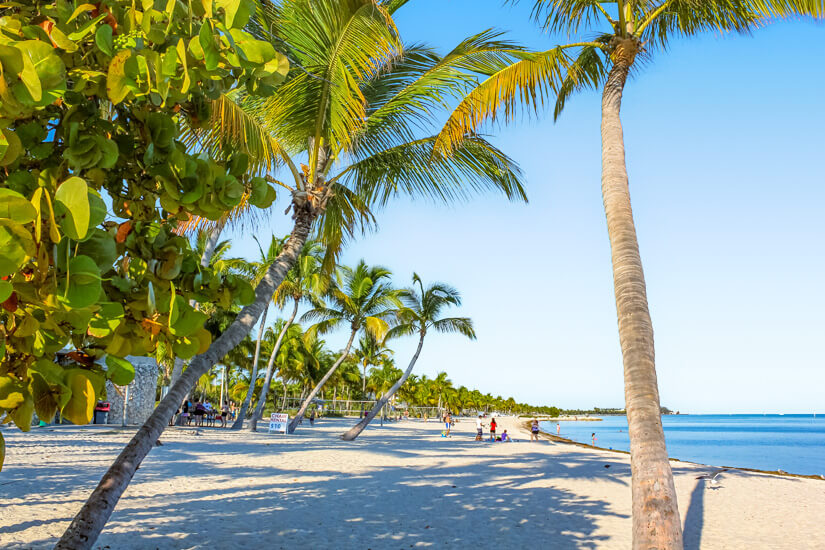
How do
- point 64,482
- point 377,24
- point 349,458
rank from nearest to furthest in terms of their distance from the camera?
point 377,24
point 64,482
point 349,458

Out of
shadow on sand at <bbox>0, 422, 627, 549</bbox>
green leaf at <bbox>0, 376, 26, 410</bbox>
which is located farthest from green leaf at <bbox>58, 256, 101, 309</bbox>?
shadow on sand at <bbox>0, 422, 627, 549</bbox>

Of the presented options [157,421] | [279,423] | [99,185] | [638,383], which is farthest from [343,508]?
[279,423]

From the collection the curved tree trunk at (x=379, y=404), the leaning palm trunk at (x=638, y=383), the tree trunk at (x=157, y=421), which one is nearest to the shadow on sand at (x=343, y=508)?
the leaning palm trunk at (x=638, y=383)

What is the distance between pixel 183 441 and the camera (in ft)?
54.2

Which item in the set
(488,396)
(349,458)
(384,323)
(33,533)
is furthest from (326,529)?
(488,396)

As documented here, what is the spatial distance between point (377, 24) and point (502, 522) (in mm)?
6646

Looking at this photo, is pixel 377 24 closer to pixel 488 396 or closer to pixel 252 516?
pixel 252 516

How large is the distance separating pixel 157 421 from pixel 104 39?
3507mm

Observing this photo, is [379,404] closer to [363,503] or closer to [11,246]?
[363,503]

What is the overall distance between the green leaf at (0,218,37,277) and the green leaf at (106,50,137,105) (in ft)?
1.47

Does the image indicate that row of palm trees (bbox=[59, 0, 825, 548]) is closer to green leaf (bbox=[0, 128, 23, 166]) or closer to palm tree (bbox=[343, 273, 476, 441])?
green leaf (bbox=[0, 128, 23, 166])

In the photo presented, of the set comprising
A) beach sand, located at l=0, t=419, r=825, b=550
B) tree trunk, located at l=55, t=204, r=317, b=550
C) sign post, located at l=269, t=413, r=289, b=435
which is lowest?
beach sand, located at l=0, t=419, r=825, b=550

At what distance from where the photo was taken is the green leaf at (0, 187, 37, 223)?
0.86 m

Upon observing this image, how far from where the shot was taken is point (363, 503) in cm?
843
